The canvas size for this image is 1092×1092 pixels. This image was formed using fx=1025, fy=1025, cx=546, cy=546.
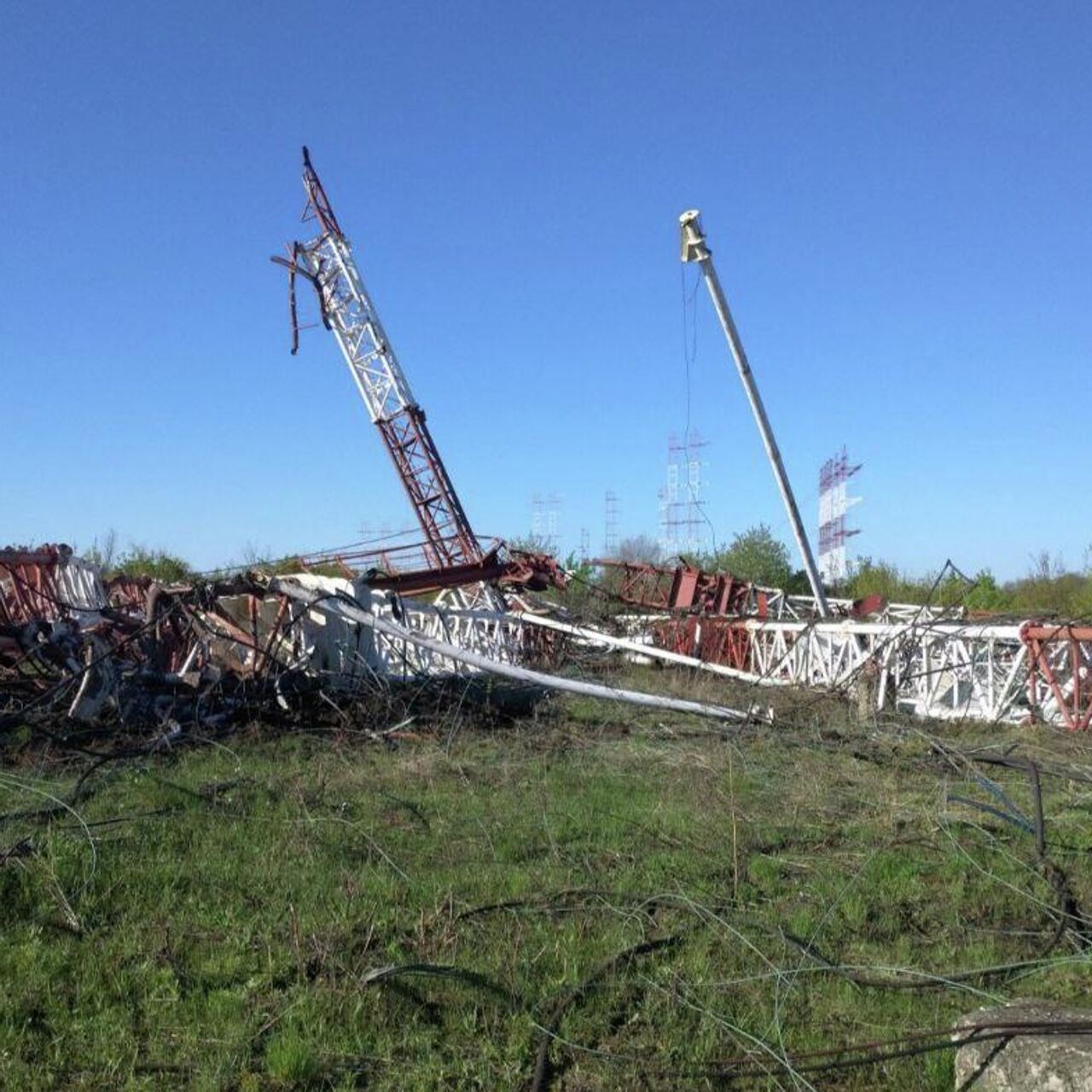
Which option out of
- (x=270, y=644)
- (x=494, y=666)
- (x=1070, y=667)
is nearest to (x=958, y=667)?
(x=1070, y=667)

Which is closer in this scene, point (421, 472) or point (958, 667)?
point (958, 667)

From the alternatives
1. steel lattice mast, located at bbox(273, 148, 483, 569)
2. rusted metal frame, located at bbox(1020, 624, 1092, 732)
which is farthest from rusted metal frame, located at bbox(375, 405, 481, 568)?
rusted metal frame, located at bbox(1020, 624, 1092, 732)

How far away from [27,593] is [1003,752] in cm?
1263

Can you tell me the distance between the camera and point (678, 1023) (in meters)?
4.17

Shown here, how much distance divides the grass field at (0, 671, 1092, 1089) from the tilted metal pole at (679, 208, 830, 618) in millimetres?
9280

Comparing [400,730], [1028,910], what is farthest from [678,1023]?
[400,730]

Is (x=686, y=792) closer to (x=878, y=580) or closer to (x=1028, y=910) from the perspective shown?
(x=1028, y=910)

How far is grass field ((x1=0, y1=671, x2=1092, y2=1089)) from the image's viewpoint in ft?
12.8

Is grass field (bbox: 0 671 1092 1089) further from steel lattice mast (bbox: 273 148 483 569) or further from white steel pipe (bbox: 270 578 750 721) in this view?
steel lattice mast (bbox: 273 148 483 569)

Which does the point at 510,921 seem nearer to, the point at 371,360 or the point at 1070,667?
the point at 1070,667

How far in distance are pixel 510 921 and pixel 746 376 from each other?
14.1 m

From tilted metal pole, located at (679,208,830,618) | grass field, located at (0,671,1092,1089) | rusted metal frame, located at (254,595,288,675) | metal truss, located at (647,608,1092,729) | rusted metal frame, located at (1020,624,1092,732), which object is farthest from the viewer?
tilted metal pole, located at (679,208,830,618)

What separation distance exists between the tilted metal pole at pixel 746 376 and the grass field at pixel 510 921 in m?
9.28

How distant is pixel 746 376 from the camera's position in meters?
17.8
